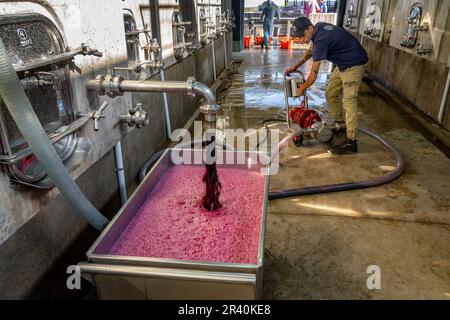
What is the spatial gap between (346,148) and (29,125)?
319cm

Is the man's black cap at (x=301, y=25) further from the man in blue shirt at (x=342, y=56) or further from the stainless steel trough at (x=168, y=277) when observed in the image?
the stainless steel trough at (x=168, y=277)

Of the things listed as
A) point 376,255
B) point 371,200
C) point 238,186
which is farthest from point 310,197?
point 238,186

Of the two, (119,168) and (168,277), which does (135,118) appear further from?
(168,277)

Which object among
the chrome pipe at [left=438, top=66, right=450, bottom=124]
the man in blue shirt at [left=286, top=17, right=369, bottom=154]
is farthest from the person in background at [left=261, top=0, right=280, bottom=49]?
the man in blue shirt at [left=286, top=17, right=369, bottom=154]

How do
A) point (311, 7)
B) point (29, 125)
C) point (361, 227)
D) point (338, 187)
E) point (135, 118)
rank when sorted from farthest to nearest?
point (311, 7), point (338, 187), point (361, 227), point (135, 118), point (29, 125)

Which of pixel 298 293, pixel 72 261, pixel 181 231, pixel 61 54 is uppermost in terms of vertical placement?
pixel 61 54

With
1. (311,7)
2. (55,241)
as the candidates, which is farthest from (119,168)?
(311,7)

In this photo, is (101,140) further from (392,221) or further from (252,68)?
(252,68)

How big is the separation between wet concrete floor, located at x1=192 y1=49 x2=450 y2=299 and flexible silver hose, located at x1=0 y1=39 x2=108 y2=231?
125cm

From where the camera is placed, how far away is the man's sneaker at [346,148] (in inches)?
143

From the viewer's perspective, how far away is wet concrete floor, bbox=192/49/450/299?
78.9 inches

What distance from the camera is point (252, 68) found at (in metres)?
8.55

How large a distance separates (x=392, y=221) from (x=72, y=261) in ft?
6.99

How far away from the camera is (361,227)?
2.49 metres
